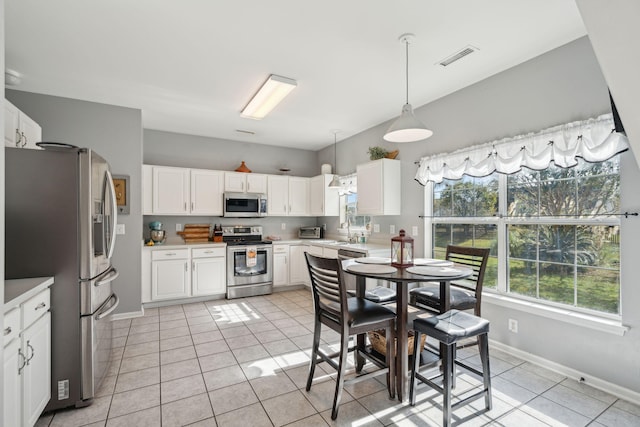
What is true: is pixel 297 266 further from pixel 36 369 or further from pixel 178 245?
pixel 36 369

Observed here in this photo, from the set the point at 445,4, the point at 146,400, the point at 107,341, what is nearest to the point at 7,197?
the point at 107,341

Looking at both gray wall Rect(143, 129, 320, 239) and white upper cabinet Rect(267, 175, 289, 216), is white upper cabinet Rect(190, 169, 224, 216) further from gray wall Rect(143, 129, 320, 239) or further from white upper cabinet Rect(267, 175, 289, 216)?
white upper cabinet Rect(267, 175, 289, 216)

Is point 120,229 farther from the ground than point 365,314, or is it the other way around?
point 120,229

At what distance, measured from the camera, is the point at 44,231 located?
2.02 metres

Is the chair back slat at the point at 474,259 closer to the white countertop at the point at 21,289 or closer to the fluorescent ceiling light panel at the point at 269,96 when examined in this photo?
the fluorescent ceiling light panel at the point at 269,96

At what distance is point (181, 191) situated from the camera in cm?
480

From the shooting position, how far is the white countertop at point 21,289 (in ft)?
5.04

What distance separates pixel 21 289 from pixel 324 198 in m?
4.27

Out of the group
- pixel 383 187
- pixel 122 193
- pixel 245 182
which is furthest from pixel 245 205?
pixel 383 187

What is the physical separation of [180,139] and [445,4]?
4468 millimetres

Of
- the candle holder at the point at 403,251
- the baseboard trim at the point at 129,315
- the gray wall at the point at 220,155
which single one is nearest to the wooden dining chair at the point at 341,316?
the candle holder at the point at 403,251

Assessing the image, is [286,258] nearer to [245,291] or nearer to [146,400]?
[245,291]

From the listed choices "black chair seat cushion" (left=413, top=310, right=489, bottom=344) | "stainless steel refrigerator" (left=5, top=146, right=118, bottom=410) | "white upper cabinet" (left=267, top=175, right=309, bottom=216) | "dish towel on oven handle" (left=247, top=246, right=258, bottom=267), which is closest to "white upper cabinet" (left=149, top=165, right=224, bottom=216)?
"dish towel on oven handle" (left=247, top=246, right=258, bottom=267)

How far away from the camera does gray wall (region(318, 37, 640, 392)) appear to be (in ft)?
7.16
